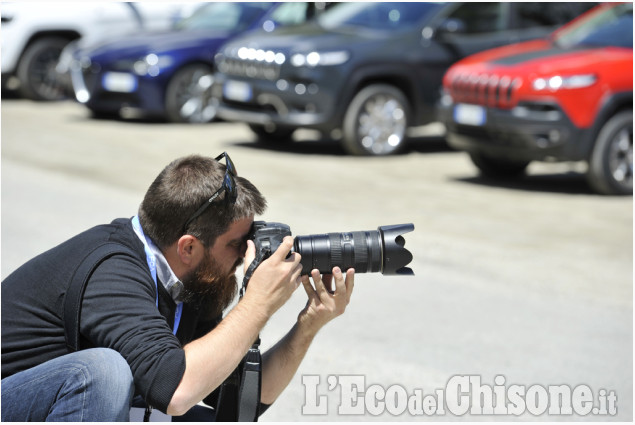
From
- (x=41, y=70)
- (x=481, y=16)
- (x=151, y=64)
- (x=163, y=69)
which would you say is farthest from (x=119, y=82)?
(x=481, y=16)

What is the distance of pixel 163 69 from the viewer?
12719 mm

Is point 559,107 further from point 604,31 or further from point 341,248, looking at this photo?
point 341,248

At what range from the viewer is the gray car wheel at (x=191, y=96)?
12.9 metres

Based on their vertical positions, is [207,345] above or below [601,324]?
above

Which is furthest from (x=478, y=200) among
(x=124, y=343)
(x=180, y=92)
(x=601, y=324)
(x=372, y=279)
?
(x=124, y=343)

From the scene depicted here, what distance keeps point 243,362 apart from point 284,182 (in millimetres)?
6245

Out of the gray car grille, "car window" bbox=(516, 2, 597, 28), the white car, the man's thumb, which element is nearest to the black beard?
the man's thumb

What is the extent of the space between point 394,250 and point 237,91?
8411mm

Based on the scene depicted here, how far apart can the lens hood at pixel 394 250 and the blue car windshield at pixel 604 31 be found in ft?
22.1

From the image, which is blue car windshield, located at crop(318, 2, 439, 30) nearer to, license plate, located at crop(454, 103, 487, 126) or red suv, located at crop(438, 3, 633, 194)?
red suv, located at crop(438, 3, 633, 194)

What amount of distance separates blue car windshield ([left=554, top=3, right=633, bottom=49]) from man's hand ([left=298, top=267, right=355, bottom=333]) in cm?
686

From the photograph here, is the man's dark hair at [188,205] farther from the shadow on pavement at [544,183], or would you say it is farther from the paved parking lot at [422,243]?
the shadow on pavement at [544,183]

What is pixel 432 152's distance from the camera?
1184cm

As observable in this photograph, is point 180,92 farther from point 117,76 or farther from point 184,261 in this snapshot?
point 184,261
